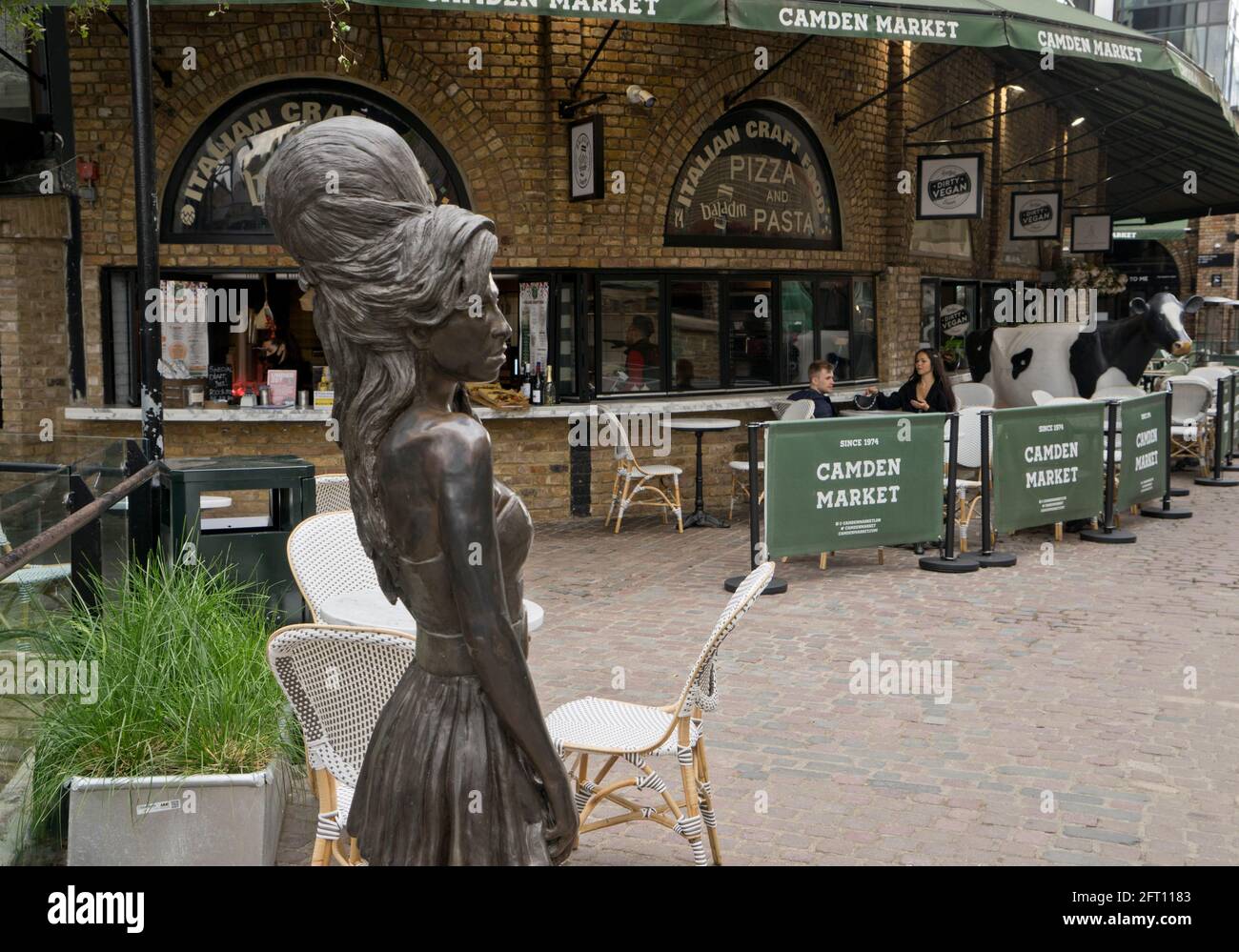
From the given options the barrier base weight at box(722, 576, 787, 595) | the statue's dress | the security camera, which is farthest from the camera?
the security camera

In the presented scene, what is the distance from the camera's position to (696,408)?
1304 cm

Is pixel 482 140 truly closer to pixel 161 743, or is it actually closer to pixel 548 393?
pixel 548 393

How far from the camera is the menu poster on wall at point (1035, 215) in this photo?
18.6m

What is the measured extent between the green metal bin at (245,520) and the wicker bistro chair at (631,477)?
555cm

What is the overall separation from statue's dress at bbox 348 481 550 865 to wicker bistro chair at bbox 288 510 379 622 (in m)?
2.30

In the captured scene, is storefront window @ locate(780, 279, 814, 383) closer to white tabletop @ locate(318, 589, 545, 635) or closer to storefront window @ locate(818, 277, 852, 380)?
storefront window @ locate(818, 277, 852, 380)

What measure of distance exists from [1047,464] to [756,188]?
4689mm

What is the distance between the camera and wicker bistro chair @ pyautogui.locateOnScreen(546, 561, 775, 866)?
433cm

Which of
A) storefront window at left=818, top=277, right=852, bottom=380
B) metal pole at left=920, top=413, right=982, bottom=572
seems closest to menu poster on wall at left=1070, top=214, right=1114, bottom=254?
storefront window at left=818, top=277, right=852, bottom=380

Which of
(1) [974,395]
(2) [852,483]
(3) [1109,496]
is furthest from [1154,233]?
(2) [852,483]

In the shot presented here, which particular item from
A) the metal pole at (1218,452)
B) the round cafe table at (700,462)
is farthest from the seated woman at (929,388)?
the metal pole at (1218,452)

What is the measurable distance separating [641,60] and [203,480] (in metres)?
8.21

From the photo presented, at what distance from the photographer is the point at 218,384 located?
1188 cm

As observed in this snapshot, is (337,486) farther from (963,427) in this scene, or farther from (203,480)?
(963,427)
